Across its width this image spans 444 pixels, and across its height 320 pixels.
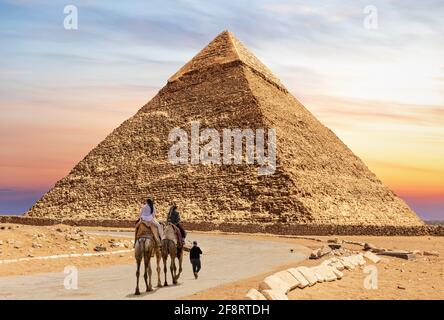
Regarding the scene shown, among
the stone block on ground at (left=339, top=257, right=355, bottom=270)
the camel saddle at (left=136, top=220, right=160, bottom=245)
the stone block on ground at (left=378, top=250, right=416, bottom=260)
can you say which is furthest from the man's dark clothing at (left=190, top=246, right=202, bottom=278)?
the stone block on ground at (left=378, top=250, right=416, bottom=260)

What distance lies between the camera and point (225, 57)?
10706cm

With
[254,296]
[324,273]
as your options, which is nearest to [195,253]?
[324,273]

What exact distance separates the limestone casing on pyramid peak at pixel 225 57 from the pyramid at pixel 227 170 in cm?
25

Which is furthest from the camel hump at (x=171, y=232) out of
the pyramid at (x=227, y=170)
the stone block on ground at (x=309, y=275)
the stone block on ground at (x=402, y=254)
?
the pyramid at (x=227, y=170)

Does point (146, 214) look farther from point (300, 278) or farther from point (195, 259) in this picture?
point (300, 278)

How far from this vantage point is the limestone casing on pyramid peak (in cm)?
10656

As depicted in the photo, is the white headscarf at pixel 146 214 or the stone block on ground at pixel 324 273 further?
the stone block on ground at pixel 324 273

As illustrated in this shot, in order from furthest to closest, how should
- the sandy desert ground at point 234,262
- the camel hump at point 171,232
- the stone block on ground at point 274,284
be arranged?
1. the camel hump at point 171,232
2. the sandy desert ground at point 234,262
3. the stone block on ground at point 274,284

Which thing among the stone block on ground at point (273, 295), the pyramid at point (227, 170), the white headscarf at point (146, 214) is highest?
the pyramid at point (227, 170)

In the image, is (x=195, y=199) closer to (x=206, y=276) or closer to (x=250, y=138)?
(x=250, y=138)

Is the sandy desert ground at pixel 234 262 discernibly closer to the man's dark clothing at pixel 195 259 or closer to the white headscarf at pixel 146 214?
the man's dark clothing at pixel 195 259
